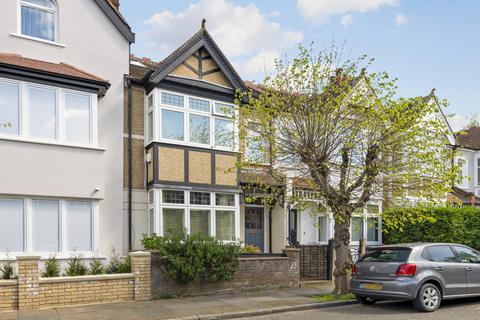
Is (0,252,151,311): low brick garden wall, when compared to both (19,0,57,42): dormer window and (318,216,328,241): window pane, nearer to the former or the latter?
(19,0,57,42): dormer window

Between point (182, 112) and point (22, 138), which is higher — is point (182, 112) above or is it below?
above

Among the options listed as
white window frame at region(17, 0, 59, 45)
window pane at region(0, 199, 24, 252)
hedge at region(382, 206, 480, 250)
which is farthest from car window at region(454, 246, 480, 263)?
white window frame at region(17, 0, 59, 45)

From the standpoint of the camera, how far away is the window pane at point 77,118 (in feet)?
43.3

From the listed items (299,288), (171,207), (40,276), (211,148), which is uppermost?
(211,148)

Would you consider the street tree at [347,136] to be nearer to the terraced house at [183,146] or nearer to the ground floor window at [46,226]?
the terraced house at [183,146]

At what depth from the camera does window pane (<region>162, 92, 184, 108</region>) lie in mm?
15022

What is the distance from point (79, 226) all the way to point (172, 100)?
15.3ft

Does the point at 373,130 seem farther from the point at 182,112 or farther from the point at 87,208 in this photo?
the point at 87,208

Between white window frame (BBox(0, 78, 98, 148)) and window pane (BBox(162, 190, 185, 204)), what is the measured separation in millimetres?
2547

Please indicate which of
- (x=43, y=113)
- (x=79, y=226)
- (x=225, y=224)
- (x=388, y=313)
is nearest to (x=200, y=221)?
(x=225, y=224)

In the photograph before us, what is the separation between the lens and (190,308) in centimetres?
1071

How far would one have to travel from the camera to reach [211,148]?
50.8 feet

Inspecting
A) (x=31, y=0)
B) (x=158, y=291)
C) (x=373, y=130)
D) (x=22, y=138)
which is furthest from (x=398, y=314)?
(x=31, y=0)

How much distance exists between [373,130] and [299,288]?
17.1ft
